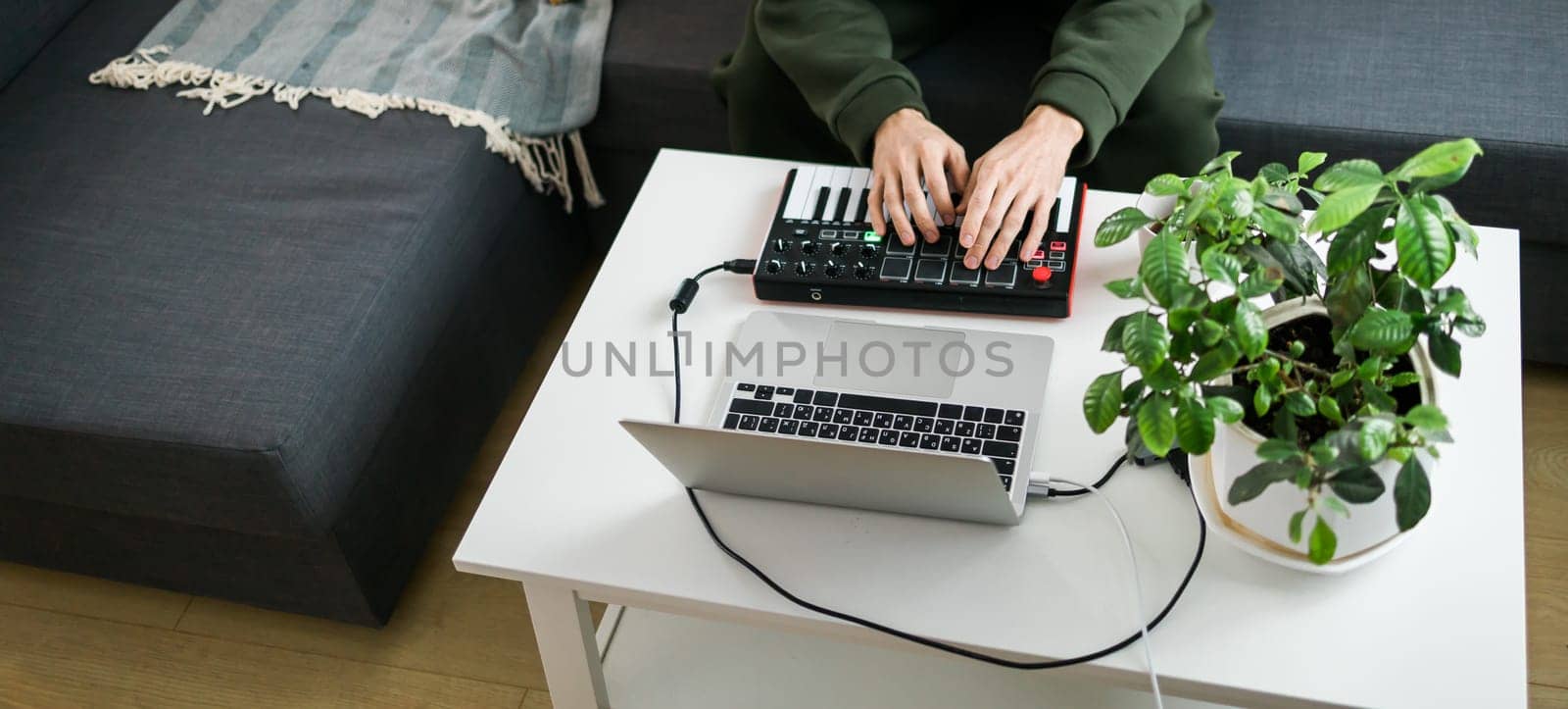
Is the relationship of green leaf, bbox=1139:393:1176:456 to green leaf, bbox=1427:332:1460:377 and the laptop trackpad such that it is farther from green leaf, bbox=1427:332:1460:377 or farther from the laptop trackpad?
the laptop trackpad

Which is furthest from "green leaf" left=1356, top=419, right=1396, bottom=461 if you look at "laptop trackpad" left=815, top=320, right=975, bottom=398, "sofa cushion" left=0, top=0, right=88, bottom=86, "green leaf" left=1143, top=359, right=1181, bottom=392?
"sofa cushion" left=0, top=0, right=88, bottom=86

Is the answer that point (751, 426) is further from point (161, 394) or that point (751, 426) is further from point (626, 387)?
point (161, 394)

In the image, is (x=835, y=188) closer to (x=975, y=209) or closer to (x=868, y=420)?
(x=975, y=209)

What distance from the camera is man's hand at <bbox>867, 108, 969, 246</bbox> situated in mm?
1103

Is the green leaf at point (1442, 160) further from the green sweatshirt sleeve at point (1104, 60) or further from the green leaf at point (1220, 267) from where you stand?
the green sweatshirt sleeve at point (1104, 60)

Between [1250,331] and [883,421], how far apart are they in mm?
335

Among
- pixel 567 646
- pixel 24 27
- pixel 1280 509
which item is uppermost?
pixel 1280 509

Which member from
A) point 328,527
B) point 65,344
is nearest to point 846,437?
point 328,527

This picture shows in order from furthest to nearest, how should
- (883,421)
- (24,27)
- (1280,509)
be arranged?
(24,27)
(883,421)
(1280,509)

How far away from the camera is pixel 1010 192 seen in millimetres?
1086

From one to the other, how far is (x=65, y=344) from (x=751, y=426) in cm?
77

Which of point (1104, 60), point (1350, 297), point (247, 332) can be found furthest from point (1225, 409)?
point (247, 332)

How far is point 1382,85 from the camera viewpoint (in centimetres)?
141

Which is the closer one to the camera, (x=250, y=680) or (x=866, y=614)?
(x=866, y=614)
